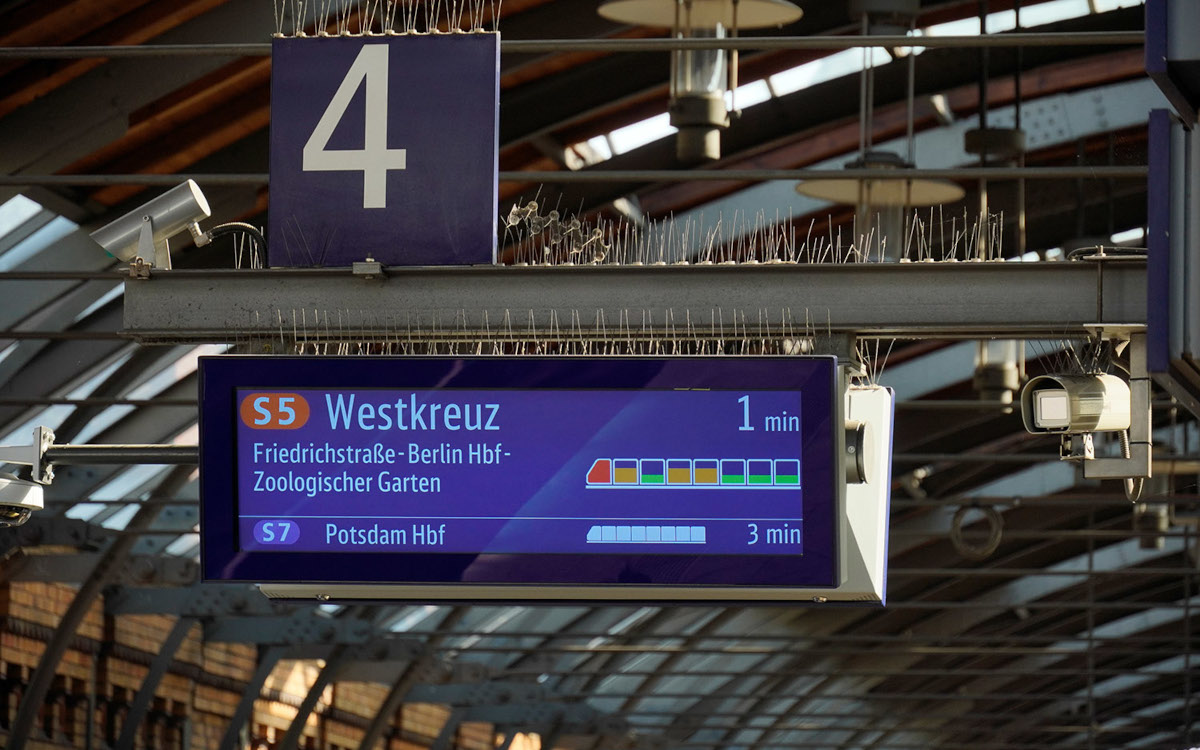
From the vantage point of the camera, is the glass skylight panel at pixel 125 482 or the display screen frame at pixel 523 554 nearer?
the display screen frame at pixel 523 554

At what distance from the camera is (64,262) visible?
1148 centimetres

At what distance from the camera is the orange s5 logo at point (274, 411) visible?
5.52 meters

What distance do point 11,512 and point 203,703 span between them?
10.4 metres

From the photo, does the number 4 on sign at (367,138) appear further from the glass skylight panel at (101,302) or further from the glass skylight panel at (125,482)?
the glass skylight panel at (125,482)

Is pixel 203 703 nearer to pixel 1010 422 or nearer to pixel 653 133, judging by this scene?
pixel 653 133

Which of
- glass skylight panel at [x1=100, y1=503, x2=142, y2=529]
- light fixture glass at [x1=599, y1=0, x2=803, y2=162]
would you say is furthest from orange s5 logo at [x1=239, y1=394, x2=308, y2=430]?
glass skylight panel at [x1=100, y1=503, x2=142, y2=529]

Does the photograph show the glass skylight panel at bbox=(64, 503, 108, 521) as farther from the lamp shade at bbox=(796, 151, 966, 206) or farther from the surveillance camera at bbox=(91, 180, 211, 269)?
the surveillance camera at bbox=(91, 180, 211, 269)

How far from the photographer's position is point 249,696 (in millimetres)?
17234

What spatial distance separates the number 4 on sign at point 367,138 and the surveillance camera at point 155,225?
0.36 metres

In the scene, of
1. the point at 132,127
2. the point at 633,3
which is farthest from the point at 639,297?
the point at 132,127

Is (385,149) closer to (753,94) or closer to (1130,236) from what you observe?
(753,94)

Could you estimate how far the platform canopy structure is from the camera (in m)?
5.86

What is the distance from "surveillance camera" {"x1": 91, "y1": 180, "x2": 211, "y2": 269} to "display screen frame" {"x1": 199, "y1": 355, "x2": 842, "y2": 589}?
581 millimetres

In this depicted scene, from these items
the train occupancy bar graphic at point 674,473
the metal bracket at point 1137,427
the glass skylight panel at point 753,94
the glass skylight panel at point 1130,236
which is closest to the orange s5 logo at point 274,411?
the train occupancy bar graphic at point 674,473
